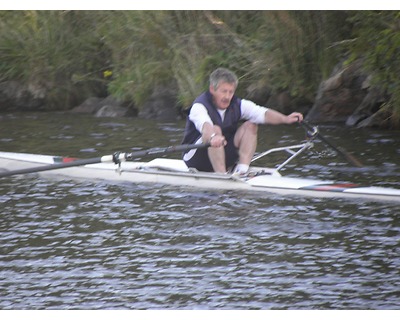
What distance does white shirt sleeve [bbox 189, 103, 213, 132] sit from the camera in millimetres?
10039

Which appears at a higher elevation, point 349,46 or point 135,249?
point 349,46

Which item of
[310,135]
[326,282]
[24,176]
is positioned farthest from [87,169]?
[326,282]

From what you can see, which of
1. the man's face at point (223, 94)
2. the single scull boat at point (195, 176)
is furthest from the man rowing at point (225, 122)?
the single scull boat at point (195, 176)

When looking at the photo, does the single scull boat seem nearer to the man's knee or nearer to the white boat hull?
the white boat hull

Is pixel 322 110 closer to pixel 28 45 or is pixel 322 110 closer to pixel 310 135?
pixel 310 135

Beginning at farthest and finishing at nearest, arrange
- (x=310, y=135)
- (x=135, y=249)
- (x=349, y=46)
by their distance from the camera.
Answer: (x=349, y=46) < (x=310, y=135) < (x=135, y=249)

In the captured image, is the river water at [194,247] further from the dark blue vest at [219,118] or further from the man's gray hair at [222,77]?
the man's gray hair at [222,77]

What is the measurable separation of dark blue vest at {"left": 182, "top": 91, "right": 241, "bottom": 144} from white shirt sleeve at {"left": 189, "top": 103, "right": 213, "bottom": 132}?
73 mm

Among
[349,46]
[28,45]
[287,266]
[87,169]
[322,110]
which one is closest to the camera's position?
[287,266]

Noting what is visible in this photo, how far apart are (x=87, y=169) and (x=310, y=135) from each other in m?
2.99

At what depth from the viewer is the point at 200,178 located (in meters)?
10.5

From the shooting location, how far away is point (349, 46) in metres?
15.8

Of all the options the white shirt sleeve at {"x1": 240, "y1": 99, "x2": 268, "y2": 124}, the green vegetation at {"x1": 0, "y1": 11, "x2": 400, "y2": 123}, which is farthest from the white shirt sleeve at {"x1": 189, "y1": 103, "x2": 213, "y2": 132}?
the green vegetation at {"x1": 0, "y1": 11, "x2": 400, "y2": 123}

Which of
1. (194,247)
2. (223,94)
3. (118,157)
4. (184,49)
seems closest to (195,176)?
(118,157)
